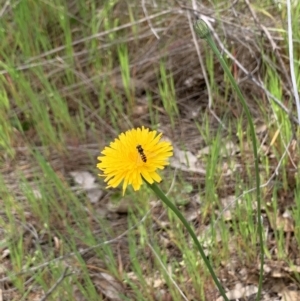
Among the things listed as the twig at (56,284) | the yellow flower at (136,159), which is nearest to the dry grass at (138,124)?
the twig at (56,284)

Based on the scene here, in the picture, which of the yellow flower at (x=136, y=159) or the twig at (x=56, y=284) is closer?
the yellow flower at (x=136, y=159)

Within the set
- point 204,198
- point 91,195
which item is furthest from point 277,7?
point 91,195

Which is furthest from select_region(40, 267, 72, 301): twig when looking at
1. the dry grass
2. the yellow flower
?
the yellow flower

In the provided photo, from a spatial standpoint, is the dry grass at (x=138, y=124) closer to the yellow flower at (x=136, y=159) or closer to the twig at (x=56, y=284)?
the twig at (x=56, y=284)

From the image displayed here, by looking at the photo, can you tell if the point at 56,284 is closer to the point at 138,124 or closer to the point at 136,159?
the point at 136,159

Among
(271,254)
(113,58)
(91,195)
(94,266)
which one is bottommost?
(271,254)

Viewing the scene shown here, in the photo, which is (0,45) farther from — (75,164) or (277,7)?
(277,7)

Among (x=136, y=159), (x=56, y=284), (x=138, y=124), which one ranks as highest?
(x=136, y=159)

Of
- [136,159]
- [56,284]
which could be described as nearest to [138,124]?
[56,284]
